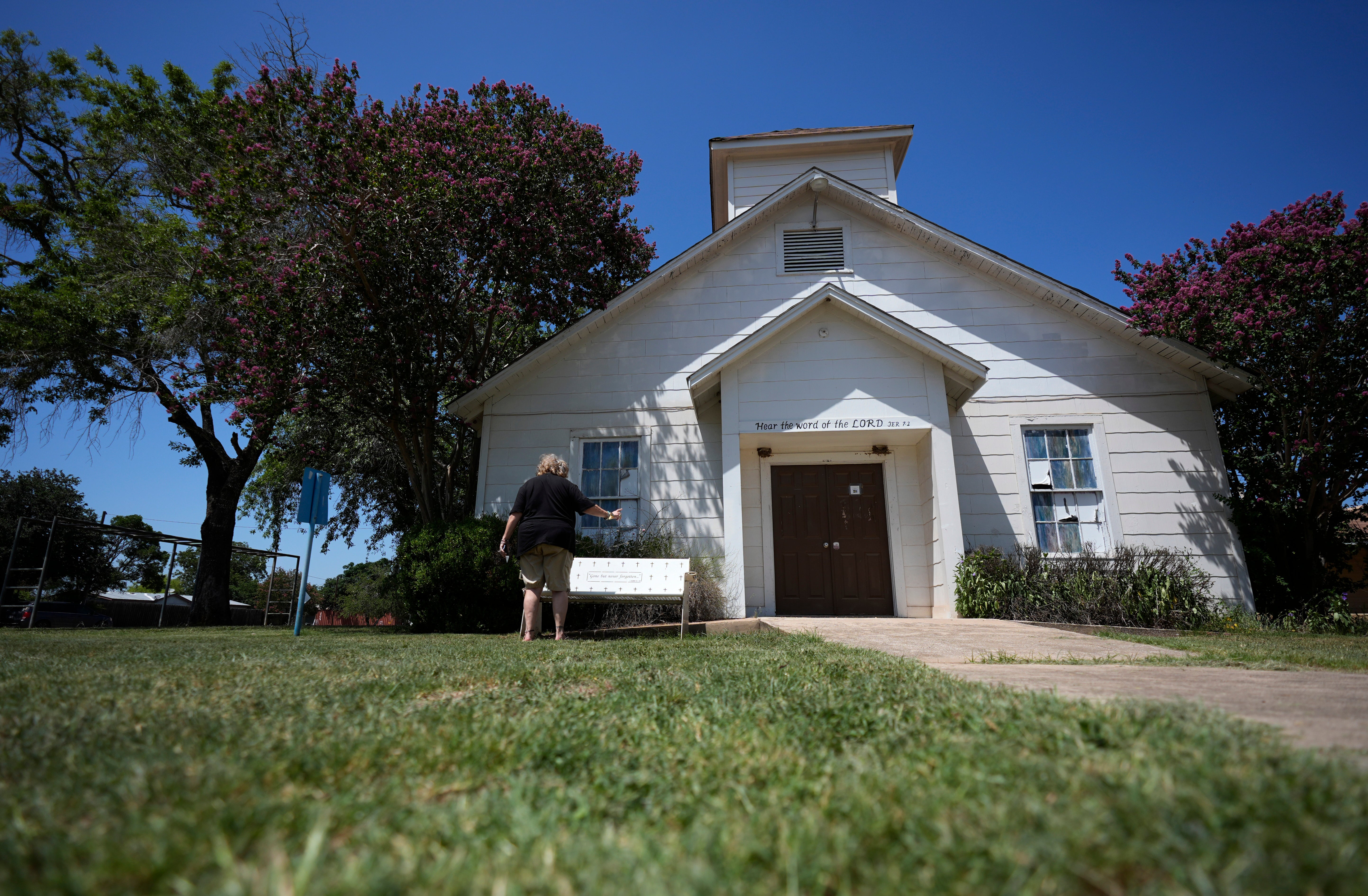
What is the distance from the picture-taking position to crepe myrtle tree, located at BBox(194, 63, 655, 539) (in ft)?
34.9

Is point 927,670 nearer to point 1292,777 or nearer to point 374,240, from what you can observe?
point 1292,777

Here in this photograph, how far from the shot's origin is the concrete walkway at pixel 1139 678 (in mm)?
2102

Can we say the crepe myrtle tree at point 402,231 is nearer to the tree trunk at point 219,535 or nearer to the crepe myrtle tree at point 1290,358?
the tree trunk at point 219,535

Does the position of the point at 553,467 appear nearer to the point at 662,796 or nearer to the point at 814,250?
the point at 662,796

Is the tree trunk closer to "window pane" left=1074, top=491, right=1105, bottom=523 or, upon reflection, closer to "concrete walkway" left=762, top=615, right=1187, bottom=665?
"concrete walkway" left=762, top=615, right=1187, bottom=665

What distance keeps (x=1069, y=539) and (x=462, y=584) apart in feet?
29.7

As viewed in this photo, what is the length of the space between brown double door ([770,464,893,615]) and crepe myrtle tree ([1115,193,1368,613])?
492cm

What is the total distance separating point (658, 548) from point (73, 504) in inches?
1320

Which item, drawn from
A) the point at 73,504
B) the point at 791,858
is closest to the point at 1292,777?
the point at 791,858

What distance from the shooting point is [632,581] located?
788 centimetres

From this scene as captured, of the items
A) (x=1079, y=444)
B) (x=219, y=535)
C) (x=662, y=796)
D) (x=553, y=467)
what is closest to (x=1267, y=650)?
(x=1079, y=444)

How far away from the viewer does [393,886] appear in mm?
979

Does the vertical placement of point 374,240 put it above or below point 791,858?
above

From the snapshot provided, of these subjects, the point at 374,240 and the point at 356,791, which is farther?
the point at 374,240
